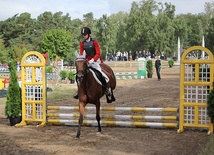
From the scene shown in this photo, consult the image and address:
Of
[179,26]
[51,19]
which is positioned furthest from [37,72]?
[51,19]

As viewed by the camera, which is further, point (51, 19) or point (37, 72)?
point (51, 19)

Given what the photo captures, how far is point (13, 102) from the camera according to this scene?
10469mm

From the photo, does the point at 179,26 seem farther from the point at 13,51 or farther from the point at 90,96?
the point at 90,96

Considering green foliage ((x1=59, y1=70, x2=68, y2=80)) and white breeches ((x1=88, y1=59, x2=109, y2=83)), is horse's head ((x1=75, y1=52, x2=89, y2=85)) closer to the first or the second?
white breeches ((x1=88, y1=59, x2=109, y2=83))

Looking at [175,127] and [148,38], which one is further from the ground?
[148,38]

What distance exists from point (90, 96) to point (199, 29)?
237ft

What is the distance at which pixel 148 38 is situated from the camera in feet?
213

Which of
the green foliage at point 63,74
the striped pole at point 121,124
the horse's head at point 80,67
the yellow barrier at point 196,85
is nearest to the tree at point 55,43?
the green foliage at point 63,74

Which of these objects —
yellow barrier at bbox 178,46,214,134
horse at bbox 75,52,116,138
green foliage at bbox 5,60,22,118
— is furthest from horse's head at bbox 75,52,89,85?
green foliage at bbox 5,60,22,118

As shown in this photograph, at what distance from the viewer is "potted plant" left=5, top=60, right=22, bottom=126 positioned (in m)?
10.5

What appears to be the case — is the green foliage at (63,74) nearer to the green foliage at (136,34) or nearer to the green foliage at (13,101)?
the green foliage at (13,101)

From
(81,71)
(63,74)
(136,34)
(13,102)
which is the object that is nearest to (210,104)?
(81,71)

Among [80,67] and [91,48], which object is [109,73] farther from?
[80,67]

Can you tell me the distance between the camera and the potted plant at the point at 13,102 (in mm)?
10469
